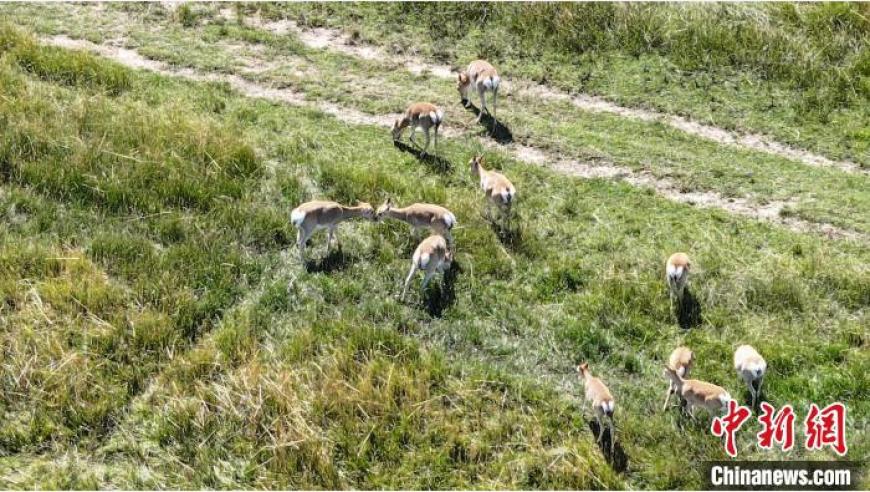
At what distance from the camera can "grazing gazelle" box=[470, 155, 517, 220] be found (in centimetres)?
1193

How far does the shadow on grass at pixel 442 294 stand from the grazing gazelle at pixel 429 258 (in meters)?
0.14

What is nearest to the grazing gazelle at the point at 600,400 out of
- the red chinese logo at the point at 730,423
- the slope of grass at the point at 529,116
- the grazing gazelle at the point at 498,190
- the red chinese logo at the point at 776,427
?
the red chinese logo at the point at 730,423

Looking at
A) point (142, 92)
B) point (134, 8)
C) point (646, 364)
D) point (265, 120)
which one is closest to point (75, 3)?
point (134, 8)

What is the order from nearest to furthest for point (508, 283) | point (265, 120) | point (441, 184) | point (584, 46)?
point (508, 283) → point (441, 184) → point (265, 120) → point (584, 46)

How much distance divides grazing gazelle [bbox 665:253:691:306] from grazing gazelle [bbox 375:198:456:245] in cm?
275

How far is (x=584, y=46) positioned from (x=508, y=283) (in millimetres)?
7241

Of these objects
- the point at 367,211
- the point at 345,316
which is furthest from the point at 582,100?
the point at 345,316

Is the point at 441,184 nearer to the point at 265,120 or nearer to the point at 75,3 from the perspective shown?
the point at 265,120

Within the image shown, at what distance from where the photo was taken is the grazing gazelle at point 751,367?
9375mm

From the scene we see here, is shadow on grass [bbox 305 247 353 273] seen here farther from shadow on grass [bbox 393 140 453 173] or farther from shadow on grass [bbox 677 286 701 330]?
shadow on grass [bbox 677 286 701 330]

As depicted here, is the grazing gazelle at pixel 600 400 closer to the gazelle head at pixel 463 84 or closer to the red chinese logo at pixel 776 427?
the red chinese logo at pixel 776 427

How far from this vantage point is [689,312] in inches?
424

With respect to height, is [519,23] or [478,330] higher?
[519,23]

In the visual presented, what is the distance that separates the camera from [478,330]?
35.0 feet
